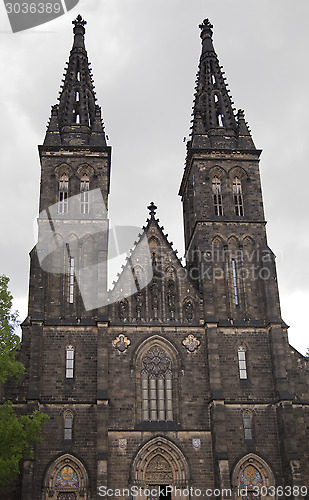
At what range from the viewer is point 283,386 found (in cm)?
3653

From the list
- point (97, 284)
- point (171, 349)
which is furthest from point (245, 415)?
point (97, 284)

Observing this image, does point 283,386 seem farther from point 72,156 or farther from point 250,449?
point 72,156

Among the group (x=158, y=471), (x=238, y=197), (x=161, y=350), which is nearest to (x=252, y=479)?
(x=158, y=471)

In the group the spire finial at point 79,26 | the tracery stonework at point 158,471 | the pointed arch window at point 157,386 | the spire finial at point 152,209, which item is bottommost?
the tracery stonework at point 158,471

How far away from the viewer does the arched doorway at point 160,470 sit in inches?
1363

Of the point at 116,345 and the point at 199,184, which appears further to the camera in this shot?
the point at 199,184

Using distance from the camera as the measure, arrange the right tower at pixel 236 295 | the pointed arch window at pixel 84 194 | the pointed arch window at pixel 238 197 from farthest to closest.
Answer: the pointed arch window at pixel 238 197, the pointed arch window at pixel 84 194, the right tower at pixel 236 295

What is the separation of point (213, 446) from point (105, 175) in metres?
18.2

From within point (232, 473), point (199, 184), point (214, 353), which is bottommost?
point (232, 473)

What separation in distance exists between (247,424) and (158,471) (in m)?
5.55

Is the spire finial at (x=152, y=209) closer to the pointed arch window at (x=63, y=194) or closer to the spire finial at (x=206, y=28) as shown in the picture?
the pointed arch window at (x=63, y=194)

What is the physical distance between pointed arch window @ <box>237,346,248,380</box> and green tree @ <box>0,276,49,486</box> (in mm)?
12615

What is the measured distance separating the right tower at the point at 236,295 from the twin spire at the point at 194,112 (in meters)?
0.10

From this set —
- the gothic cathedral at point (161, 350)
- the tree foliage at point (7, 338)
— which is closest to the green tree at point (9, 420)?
the tree foliage at point (7, 338)
